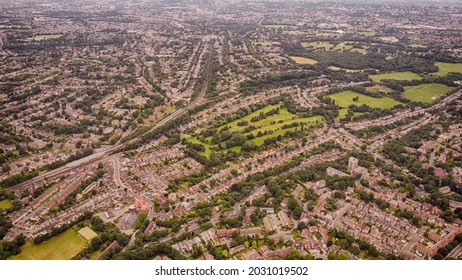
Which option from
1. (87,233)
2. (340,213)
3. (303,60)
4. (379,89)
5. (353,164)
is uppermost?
(303,60)

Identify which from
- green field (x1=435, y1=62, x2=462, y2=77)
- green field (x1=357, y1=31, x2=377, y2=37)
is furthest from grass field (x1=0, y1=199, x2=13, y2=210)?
green field (x1=357, y1=31, x2=377, y2=37)

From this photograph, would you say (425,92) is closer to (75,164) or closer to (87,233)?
(75,164)

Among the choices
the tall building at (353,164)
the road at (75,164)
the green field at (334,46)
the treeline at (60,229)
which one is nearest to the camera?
→ the treeline at (60,229)

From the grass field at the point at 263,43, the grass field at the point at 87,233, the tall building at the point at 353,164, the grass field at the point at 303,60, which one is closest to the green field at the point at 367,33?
the grass field at the point at 263,43

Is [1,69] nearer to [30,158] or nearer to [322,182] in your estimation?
[30,158]

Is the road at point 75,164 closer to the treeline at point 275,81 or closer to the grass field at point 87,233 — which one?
the grass field at point 87,233

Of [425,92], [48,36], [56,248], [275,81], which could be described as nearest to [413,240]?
[56,248]
